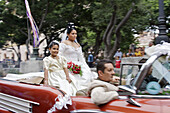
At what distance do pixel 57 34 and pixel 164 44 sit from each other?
25854 millimetres

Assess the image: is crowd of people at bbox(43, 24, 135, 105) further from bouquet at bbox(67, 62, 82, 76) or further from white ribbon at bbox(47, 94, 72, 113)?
white ribbon at bbox(47, 94, 72, 113)

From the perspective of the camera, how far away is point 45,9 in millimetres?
23094

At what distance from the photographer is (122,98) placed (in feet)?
8.90

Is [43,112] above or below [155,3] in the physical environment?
below

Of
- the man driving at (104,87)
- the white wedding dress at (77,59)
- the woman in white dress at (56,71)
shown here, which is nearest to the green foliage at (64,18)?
the white wedding dress at (77,59)

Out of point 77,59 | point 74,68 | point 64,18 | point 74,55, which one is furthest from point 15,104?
point 64,18

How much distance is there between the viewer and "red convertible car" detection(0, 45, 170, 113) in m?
2.57

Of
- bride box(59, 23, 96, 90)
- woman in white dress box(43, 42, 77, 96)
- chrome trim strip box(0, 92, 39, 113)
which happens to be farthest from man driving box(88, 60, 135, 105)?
bride box(59, 23, 96, 90)

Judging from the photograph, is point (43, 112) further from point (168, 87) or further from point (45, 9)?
point (45, 9)

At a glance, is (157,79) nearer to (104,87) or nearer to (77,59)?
(104,87)

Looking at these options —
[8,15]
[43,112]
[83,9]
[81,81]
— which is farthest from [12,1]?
[43,112]

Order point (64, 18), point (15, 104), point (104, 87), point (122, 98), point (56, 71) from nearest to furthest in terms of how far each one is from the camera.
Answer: point (122, 98), point (104, 87), point (15, 104), point (56, 71), point (64, 18)

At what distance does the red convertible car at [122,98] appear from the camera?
2.57 metres

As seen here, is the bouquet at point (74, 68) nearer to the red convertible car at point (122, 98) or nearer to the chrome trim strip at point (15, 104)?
the chrome trim strip at point (15, 104)
